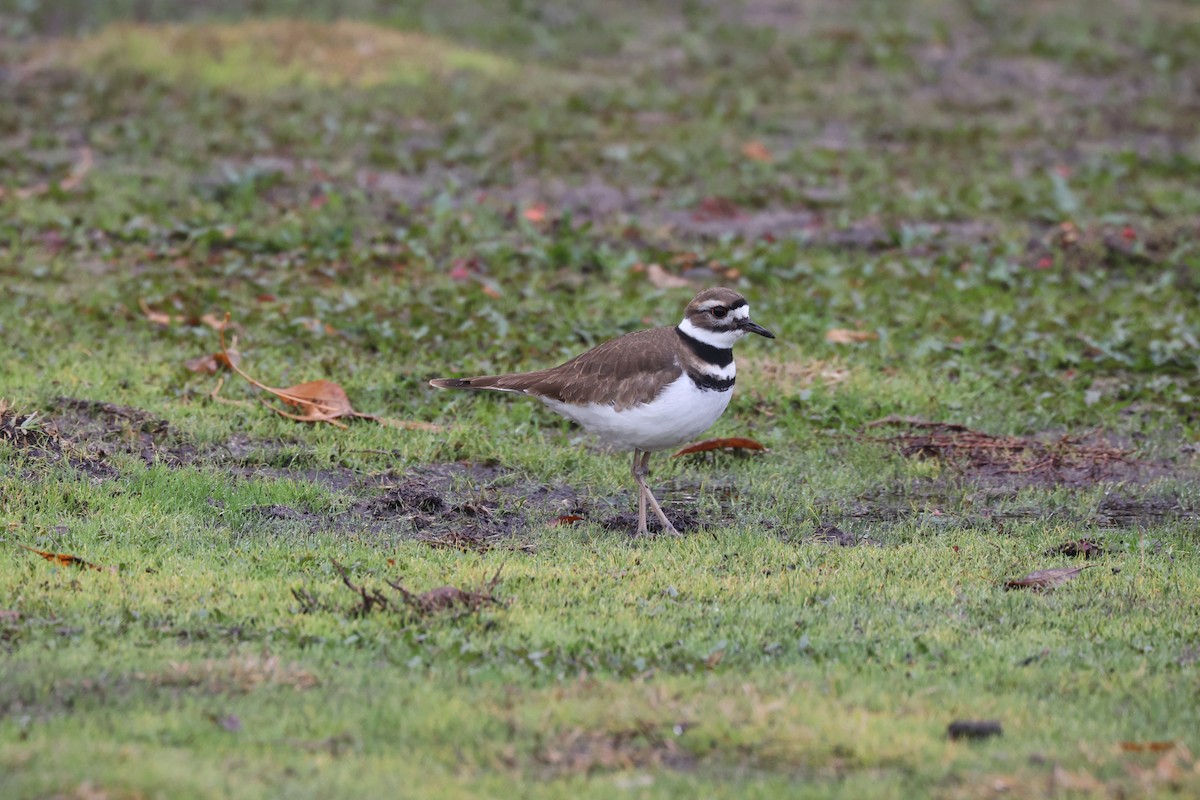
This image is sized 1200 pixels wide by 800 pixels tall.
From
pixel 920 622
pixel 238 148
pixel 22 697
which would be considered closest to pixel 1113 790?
pixel 920 622

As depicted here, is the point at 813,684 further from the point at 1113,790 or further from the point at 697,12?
the point at 697,12

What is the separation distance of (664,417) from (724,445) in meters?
1.51

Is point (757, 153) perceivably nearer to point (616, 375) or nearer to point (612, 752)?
point (616, 375)

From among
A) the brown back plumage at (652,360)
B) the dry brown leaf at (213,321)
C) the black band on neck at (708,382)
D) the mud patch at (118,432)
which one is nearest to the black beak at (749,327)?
the brown back plumage at (652,360)

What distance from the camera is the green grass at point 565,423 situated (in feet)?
17.8

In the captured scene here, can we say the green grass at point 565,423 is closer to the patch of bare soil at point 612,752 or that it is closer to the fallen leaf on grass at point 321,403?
the patch of bare soil at point 612,752

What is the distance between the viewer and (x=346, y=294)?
1155 cm

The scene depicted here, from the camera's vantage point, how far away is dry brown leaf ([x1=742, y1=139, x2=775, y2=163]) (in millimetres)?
15844

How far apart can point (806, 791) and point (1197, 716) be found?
5.44 feet

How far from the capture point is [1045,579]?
722 cm

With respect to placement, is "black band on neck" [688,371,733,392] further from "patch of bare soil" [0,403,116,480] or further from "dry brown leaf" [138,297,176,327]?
"dry brown leaf" [138,297,176,327]

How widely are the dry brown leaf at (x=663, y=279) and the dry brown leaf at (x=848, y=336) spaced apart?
1.51m

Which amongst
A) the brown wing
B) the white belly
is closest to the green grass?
the white belly

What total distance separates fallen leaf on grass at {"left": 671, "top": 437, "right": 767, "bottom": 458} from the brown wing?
3.62 feet
